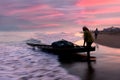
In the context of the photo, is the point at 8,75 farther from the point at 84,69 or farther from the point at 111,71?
the point at 111,71

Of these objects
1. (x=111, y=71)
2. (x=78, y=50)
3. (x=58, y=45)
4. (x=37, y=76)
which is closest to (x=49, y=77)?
(x=37, y=76)

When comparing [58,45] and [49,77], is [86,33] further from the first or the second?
[58,45]

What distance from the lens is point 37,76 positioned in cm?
1537

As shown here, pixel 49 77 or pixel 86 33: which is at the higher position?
pixel 86 33

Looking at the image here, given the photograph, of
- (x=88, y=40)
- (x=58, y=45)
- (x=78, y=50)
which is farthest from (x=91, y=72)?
(x=58, y=45)

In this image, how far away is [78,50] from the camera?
25422mm

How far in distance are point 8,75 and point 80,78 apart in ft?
14.8

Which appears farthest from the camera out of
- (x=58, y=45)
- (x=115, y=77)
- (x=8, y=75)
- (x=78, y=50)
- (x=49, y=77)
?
(x=58, y=45)

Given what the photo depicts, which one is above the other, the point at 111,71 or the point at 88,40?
the point at 88,40

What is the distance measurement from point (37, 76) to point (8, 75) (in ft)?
6.42

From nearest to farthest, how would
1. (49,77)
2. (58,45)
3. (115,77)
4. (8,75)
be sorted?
(115,77) < (49,77) < (8,75) < (58,45)

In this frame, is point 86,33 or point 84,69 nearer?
point 84,69

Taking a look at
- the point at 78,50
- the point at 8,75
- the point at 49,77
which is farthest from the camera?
the point at 78,50

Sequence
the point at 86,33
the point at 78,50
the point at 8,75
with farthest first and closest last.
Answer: the point at 78,50 < the point at 86,33 < the point at 8,75
